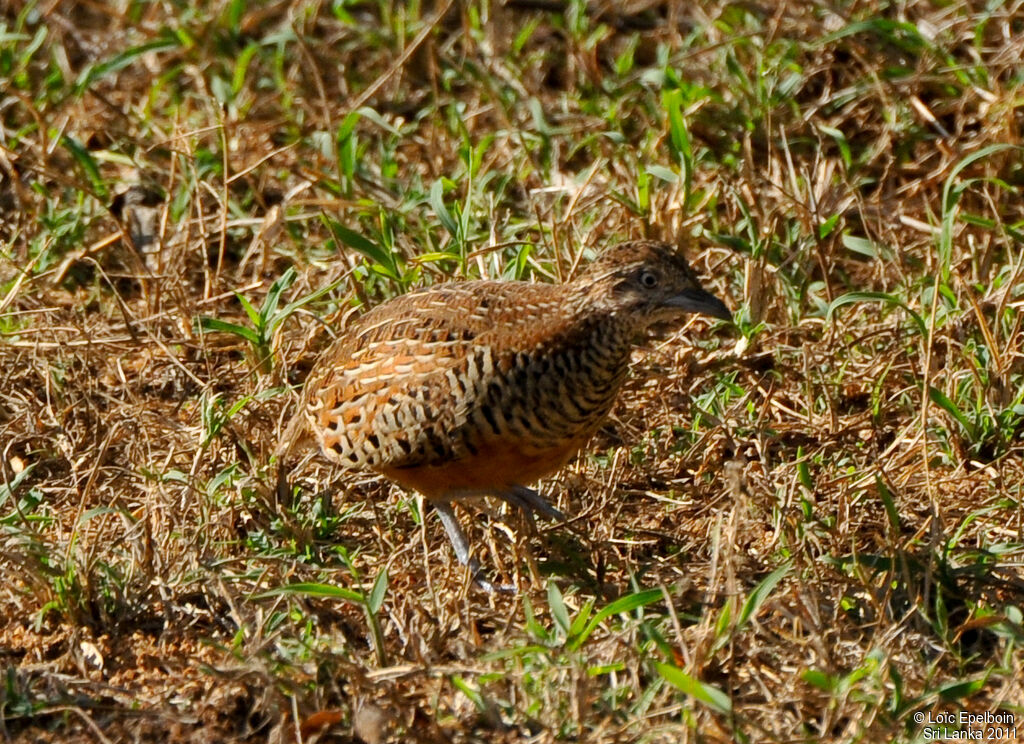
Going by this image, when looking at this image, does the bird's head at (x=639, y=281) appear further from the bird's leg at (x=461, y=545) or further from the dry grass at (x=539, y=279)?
the bird's leg at (x=461, y=545)

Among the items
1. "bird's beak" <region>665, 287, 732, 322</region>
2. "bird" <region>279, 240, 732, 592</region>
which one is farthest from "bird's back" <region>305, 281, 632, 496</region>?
"bird's beak" <region>665, 287, 732, 322</region>

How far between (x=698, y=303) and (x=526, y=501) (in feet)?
3.04

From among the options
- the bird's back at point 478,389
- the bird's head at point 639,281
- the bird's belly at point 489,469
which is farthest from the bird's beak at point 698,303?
the bird's belly at point 489,469

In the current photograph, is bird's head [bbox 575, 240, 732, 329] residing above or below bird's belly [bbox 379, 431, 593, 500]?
above

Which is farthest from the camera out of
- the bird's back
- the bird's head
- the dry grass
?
the bird's head

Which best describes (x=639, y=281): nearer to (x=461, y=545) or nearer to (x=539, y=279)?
(x=461, y=545)

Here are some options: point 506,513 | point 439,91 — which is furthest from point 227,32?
point 506,513

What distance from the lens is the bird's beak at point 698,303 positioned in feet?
17.6

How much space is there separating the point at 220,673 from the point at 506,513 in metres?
1.54

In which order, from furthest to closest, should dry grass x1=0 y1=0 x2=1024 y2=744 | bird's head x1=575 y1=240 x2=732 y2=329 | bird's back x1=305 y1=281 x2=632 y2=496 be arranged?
bird's head x1=575 y1=240 x2=732 y2=329, bird's back x1=305 y1=281 x2=632 y2=496, dry grass x1=0 y1=0 x2=1024 y2=744

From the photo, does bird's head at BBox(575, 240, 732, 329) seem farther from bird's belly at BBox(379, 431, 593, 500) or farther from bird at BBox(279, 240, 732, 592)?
bird's belly at BBox(379, 431, 593, 500)

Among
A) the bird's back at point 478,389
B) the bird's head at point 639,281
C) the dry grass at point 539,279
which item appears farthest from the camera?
the bird's head at point 639,281

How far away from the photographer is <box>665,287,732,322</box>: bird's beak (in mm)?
5363

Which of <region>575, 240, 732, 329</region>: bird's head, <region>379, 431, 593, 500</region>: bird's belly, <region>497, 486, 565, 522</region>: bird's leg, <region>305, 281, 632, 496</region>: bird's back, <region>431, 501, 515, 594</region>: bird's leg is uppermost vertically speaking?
<region>575, 240, 732, 329</region>: bird's head
